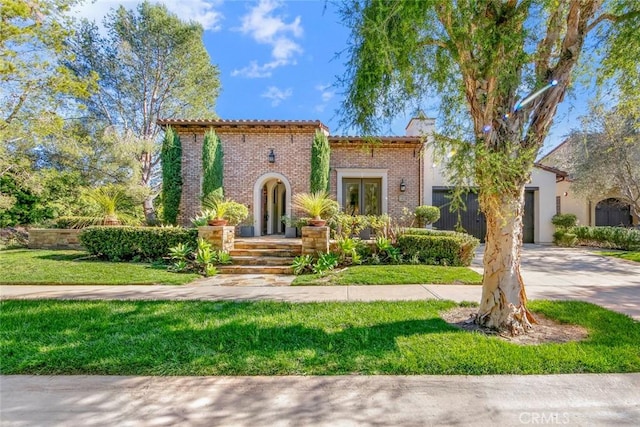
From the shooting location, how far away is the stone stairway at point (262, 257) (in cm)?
749

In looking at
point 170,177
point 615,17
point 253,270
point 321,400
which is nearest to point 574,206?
point 615,17

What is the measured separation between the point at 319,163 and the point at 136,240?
21.9ft

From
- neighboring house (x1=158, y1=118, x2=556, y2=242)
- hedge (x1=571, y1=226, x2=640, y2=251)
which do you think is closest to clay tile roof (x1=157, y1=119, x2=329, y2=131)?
neighboring house (x1=158, y1=118, x2=556, y2=242)

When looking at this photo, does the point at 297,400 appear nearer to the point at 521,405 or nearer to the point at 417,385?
the point at 417,385

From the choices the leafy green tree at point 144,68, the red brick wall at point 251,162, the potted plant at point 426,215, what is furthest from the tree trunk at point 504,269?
the leafy green tree at point 144,68

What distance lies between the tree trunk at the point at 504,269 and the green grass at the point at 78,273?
5846mm

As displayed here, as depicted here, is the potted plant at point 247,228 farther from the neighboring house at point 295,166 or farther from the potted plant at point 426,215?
the potted plant at point 426,215

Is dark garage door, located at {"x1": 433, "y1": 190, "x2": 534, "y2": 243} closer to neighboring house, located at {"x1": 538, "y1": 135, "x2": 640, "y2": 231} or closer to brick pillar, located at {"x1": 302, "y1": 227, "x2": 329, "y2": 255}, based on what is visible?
neighboring house, located at {"x1": 538, "y1": 135, "x2": 640, "y2": 231}

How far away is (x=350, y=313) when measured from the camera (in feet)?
14.1

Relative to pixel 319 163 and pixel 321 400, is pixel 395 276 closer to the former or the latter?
pixel 321 400

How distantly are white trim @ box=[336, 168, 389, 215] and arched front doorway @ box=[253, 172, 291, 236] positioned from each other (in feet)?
6.95

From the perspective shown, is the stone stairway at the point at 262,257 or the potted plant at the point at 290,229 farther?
the potted plant at the point at 290,229

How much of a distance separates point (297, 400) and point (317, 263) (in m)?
5.05

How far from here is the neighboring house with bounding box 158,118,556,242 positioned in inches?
467
